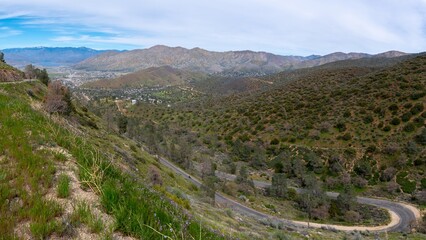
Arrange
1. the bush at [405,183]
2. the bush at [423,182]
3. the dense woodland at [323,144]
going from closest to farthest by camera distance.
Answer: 1. the bush at [423,182]
2. the bush at [405,183]
3. the dense woodland at [323,144]

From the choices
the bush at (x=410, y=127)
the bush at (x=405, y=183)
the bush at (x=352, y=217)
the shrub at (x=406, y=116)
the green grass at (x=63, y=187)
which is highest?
the green grass at (x=63, y=187)

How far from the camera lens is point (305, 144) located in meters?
67.7

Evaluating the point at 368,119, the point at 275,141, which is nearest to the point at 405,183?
the point at 368,119

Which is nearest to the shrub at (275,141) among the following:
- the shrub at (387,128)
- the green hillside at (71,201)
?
the shrub at (387,128)

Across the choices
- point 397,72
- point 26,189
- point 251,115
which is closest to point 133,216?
point 26,189

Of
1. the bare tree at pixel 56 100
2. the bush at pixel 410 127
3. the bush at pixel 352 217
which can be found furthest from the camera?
the bush at pixel 410 127

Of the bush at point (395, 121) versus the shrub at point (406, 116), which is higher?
the shrub at point (406, 116)

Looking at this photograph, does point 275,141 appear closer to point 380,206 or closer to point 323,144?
point 323,144

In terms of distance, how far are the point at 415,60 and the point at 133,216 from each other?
9874 cm

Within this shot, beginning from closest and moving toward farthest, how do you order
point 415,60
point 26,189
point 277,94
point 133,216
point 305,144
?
1. point 133,216
2. point 26,189
3. point 305,144
4. point 415,60
5. point 277,94

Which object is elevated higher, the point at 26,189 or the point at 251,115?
the point at 26,189

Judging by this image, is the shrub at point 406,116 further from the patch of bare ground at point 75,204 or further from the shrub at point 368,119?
the patch of bare ground at point 75,204

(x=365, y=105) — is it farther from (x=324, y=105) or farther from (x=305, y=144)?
(x=305, y=144)

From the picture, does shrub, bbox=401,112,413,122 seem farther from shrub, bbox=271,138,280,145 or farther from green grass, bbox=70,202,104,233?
green grass, bbox=70,202,104,233
